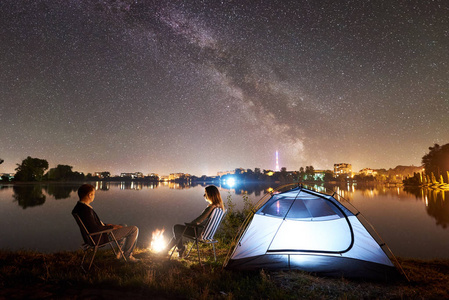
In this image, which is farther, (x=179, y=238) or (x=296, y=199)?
(x=296, y=199)

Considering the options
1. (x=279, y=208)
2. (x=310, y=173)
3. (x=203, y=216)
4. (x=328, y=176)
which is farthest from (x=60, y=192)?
(x=328, y=176)

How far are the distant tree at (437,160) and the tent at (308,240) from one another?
8531cm

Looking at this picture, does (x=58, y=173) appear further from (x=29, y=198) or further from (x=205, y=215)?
(x=205, y=215)

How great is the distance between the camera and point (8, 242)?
15438 mm

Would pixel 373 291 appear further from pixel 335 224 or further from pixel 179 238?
pixel 179 238

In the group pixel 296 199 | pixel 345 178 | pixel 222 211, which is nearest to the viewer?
pixel 222 211

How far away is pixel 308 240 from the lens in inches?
254

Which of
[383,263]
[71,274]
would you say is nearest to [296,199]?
[383,263]

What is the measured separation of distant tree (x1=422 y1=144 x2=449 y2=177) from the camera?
2803 inches

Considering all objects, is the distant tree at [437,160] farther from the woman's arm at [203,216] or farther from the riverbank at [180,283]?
the woman's arm at [203,216]

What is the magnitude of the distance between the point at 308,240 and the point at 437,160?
291 feet

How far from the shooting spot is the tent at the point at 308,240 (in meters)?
5.68

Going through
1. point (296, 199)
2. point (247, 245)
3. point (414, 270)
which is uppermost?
point (296, 199)

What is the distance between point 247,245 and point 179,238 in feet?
5.27
